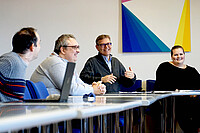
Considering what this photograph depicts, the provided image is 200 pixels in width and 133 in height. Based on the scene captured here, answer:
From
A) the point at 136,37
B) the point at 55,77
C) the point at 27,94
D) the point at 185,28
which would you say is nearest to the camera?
the point at 27,94

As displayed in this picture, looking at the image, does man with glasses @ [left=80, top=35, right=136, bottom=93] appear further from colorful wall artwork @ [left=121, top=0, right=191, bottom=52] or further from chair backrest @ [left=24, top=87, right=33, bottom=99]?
chair backrest @ [left=24, top=87, right=33, bottom=99]

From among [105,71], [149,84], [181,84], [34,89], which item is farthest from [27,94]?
[149,84]

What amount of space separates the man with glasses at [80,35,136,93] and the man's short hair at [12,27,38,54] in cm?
150

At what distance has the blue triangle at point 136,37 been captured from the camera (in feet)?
16.8

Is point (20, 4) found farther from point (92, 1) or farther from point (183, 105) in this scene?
point (183, 105)

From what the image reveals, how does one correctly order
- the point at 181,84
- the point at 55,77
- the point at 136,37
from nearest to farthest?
the point at 55,77, the point at 181,84, the point at 136,37

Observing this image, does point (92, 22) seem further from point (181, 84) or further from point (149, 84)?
point (181, 84)

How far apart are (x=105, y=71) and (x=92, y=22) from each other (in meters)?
1.64

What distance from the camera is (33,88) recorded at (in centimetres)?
220

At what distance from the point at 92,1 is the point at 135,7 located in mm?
705

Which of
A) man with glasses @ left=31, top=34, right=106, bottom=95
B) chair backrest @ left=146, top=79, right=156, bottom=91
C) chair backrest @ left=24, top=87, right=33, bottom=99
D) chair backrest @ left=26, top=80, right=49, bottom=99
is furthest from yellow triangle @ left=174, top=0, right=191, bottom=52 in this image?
chair backrest @ left=24, top=87, right=33, bottom=99

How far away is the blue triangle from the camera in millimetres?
5105

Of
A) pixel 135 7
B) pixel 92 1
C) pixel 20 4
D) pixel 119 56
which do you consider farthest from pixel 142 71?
pixel 20 4

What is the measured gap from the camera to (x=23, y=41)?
86.2 inches
